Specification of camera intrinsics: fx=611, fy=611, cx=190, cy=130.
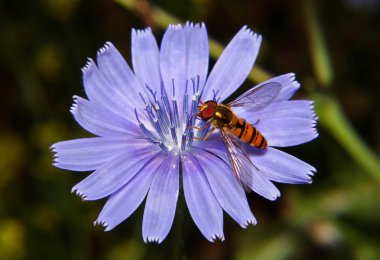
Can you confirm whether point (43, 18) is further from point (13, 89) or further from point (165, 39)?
point (165, 39)

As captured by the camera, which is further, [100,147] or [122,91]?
[122,91]

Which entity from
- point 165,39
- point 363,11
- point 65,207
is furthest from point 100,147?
point 363,11

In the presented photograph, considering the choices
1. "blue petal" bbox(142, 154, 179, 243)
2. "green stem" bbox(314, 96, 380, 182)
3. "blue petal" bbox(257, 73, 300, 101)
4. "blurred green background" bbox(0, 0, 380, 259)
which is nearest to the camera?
"blue petal" bbox(142, 154, 179, 243)

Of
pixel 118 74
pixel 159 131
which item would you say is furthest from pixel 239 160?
pixel 118 74

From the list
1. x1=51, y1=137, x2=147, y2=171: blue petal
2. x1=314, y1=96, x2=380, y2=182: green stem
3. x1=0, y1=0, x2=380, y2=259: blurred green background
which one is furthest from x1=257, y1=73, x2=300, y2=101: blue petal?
x1=314, y1=96, x2=380, y2=182: green stem

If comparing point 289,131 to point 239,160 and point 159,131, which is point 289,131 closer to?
point 239,160

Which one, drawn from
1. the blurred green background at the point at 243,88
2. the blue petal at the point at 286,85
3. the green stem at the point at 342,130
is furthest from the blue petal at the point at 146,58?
the green stem at the point at 342,130

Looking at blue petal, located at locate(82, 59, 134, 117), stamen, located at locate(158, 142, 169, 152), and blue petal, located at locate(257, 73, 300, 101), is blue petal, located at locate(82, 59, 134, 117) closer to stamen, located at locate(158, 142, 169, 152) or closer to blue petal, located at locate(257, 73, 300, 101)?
stamen, located at locate(158, 142, 169, 152)
